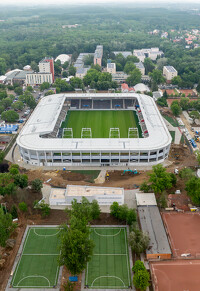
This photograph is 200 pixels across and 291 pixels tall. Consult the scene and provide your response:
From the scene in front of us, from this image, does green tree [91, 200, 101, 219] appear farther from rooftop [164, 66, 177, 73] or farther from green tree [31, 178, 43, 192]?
rooftop [164, 66, 177, 73]

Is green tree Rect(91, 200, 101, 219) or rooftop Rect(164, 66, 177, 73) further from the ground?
rooftop Rect(164, 66, 177, 73)

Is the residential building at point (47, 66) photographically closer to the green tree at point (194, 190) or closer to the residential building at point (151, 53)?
the residential building at point (151, 53)

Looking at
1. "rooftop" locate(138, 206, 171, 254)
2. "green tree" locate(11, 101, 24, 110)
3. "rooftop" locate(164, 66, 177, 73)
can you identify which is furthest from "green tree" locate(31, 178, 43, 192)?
"rooftop" locate(164, 66, 177, 73)

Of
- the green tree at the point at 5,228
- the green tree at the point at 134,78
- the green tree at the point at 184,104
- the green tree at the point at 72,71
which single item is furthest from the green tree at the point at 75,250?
the green tree at the point at 72,71

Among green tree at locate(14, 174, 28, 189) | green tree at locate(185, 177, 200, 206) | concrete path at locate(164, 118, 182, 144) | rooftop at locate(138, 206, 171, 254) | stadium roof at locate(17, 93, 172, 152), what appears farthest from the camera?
concrete path at locate(164, 118, 182, 144)

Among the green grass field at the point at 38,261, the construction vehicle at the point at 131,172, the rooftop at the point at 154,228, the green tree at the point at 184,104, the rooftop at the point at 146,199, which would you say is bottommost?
the green grass field at the point at 38,261

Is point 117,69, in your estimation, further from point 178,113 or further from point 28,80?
point 178,113

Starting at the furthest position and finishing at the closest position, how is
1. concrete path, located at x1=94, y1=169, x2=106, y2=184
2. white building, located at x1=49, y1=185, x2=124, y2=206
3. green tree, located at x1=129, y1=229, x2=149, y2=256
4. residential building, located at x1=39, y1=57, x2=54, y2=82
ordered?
1. residential building, located at x1=39, y1=57, x2=54, y2=82
2. concrete path, located at x1=94, y1=169, x2=106, y2=184
3. white building, located at x1=49, y1=185, x2=124, y2=206
4. green tree, located at x1=129, y1=229, x2=149, y2=256

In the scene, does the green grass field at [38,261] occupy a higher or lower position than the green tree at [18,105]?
lower
